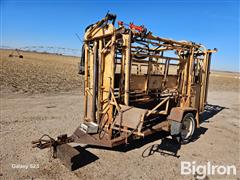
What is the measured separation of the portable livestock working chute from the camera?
4.16 meters

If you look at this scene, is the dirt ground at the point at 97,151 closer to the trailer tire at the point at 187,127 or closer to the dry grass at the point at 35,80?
the trailer tire at the point at 187,127

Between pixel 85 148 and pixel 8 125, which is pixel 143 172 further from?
pixel 8 125

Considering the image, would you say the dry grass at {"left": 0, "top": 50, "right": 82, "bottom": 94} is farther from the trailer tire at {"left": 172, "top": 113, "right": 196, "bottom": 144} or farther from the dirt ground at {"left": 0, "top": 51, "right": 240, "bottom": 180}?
the trailer tire at {"left": 172, "top": 113, "right": 196, "bottom": 144}

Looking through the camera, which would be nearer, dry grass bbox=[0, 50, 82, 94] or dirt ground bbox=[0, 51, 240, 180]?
dirt ground bbox=[0, 51, 240, 180]

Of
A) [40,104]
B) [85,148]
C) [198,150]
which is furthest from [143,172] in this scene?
[40,104]

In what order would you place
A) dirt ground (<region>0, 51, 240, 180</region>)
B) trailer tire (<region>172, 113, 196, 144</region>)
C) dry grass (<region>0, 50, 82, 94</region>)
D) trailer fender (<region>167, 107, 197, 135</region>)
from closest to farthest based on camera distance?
1. dirt ground (<region>0, 51, 240, 180</region>)
2. trailer fender (<region>167, 107, 197, 135</region>)
3. trailer tire (<region>172, 113, 196, 144</region>)
4. dry grass (<region>0, 50, 82, 94</region>)

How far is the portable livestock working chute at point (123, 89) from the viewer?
4.16 metres

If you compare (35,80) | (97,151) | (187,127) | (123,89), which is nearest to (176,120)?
(187,127)

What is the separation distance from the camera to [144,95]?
5.21 meters

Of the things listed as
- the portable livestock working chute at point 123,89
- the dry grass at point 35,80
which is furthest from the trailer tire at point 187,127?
the dry grass at point 35,80

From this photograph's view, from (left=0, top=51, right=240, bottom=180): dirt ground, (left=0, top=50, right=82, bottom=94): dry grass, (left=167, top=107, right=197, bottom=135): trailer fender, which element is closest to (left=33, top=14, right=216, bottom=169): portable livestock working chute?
(left=167, top=107, right=197, bottom=135): trailer fender

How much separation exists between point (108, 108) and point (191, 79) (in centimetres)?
295

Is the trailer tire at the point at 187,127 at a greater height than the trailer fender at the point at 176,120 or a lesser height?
lesser

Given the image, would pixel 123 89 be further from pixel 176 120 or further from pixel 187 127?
pixel 187 127
